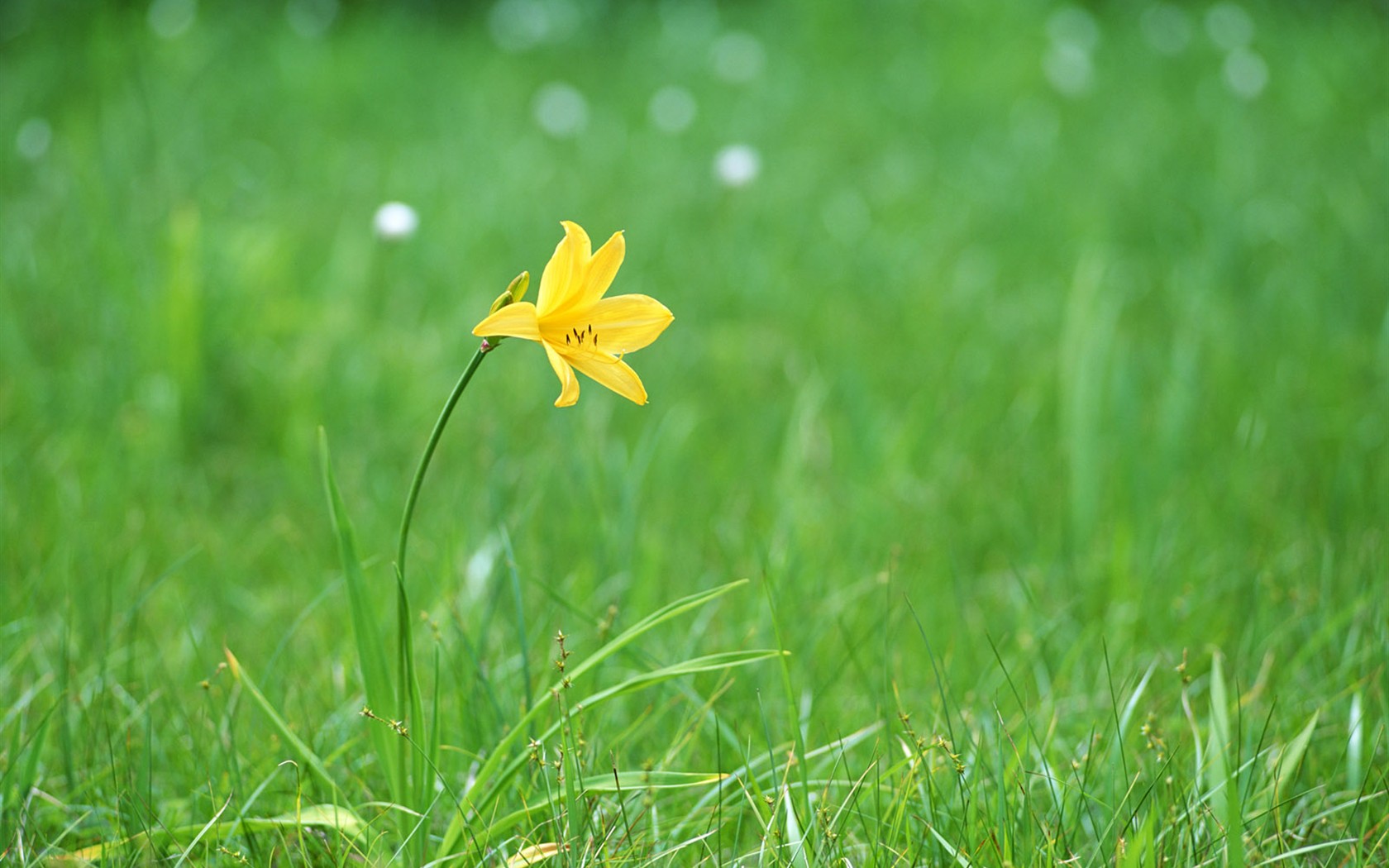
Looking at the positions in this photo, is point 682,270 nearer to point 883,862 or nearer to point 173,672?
point 173,672

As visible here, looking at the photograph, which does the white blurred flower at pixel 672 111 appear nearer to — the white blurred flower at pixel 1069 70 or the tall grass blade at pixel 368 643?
the white blurred flower at pixel 1069 70

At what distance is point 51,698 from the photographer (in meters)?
1.61

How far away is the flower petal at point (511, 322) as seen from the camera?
1.04 m

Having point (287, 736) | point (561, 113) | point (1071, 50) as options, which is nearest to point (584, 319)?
point (287, 736)

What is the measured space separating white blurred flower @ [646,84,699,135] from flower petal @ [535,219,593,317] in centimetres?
407

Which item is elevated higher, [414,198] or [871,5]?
[871,5]

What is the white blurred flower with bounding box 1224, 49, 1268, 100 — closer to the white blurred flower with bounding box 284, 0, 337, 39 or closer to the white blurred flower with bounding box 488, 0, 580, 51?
the white blurred flower with bounding box 488, 0, 580, 51

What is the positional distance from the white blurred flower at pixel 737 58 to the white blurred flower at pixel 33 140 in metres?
3.26

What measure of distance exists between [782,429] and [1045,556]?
800 millimetres

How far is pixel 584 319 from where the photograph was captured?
1120 mm

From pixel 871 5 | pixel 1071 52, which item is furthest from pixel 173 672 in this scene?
pixel 871 5

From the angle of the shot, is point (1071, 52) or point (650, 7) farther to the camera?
point (650, 7)

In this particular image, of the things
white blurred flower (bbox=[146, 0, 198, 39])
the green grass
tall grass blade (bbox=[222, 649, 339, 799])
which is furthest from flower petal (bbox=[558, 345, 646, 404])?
white blurred flower (bbox=[146, 0, 198, 39])

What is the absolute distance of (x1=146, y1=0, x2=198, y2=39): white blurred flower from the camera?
4.68 m
